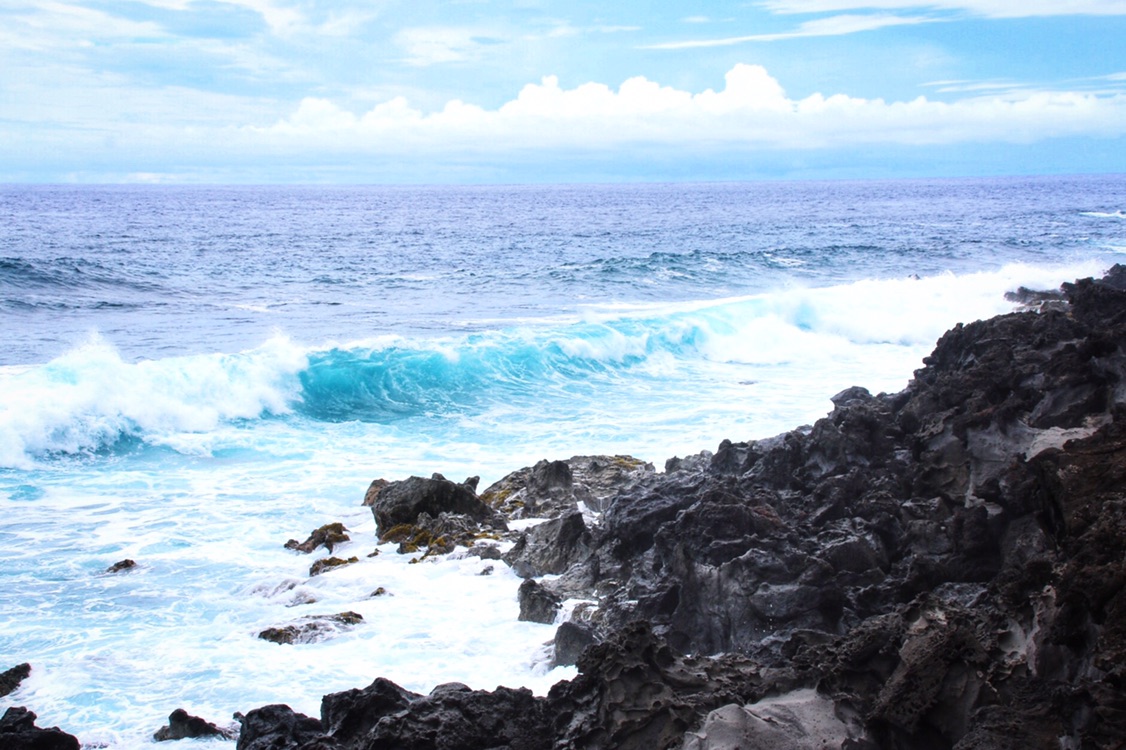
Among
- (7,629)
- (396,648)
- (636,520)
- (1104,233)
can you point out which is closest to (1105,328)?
(636,520)

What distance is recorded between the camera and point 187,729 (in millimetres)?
6668

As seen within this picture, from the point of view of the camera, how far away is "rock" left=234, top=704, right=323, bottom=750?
5430 mm

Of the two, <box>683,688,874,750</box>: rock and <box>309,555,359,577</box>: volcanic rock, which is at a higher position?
<box>683,688,874,750</box>: rock

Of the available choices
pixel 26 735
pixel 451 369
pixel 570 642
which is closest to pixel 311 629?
pixel 570 642

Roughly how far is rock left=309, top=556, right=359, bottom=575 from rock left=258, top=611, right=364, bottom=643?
147 centimetres

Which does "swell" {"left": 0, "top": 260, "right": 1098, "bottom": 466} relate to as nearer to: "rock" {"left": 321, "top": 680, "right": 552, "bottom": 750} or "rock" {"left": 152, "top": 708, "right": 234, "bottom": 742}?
"rock" {"left": 152, "top": 708, "right": 234, "bottom": 742}

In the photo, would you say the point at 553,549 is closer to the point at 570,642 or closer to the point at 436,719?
the point at 570,642

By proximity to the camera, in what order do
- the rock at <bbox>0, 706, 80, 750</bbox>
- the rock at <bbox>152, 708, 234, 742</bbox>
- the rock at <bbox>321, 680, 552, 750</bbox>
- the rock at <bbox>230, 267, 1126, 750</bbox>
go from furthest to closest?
the rock at <bbox>152, 708, 234, 742</bbox> → the rock at <bbox>0, 706, 80, 750</bbox> → the rock at <bbox>321, 680, 552, 750</bbox> → the rock at <bbox>230, 267, 1126, 750</bbox>

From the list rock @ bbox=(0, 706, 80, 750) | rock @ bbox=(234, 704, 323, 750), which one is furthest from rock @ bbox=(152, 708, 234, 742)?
rock @ bbox=(234, 704, 323, 750)

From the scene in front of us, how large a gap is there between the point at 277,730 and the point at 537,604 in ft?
11.4

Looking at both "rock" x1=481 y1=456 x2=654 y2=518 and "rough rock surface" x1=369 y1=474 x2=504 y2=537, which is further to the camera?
"rock" x1=481 y1=456 x2=654 y2=518

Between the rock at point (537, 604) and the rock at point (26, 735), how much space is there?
154 inches

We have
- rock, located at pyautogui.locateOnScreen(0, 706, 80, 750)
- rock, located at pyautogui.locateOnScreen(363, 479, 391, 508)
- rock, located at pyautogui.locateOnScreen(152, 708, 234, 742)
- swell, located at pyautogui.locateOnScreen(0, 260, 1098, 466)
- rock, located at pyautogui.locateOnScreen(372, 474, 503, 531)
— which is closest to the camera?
rock, located at pyautogui.locateOnScreen(0, 706, 80, 750)

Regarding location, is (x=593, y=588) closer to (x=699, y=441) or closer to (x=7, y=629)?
(x=7, y=629)
